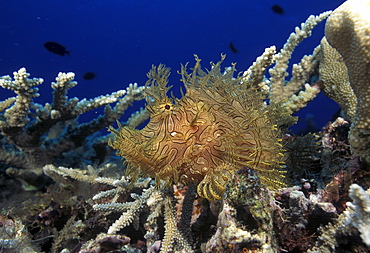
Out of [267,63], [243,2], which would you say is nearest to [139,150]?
[267,63]

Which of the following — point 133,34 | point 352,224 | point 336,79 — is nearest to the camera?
point 352,224

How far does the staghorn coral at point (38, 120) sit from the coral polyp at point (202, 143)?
391cm

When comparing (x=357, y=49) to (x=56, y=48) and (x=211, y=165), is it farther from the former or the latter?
(x=56, y=48)

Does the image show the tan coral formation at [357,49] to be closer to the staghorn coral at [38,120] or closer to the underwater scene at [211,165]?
the underwater scene at [211,165]

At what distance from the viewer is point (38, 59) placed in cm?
4922

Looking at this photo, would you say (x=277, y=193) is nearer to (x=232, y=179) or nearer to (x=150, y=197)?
(x=232, y=179)

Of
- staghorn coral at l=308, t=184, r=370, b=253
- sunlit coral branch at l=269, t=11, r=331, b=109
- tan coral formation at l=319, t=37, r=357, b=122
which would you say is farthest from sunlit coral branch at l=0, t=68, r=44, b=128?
tan coral formation at l=319, t=37, r=357, b=122

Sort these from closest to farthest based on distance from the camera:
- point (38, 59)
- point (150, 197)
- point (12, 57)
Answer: point (150, 197), point (12, 57), point (38, 59)

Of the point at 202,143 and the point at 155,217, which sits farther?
the point at 155,217

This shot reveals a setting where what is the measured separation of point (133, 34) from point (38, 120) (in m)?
68.0

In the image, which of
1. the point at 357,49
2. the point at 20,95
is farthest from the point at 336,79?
the point at 20,95

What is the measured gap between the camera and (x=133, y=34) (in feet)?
222

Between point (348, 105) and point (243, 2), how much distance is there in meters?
56.6

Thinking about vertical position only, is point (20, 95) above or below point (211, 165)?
above
